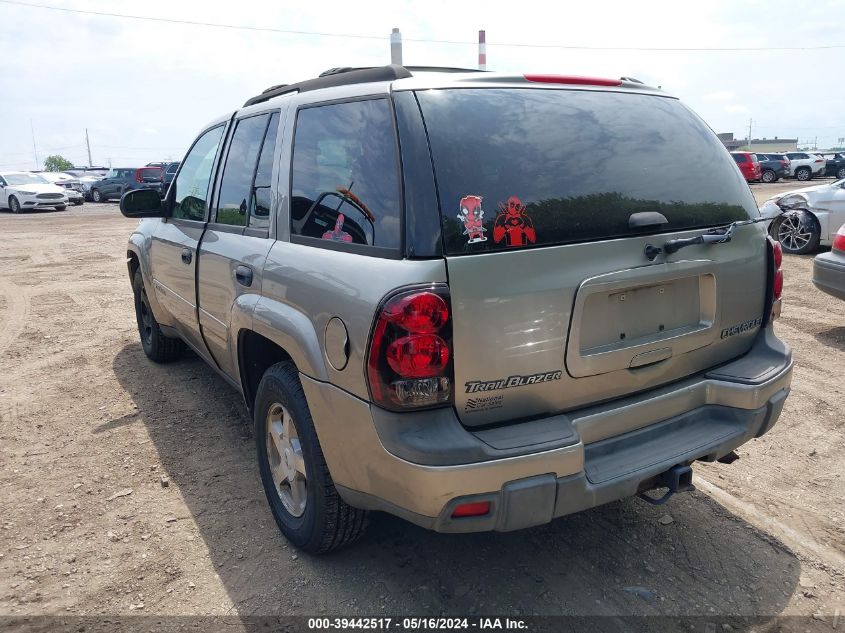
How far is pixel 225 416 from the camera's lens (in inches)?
180

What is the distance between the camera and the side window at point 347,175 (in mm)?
2400

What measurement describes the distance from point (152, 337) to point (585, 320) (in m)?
4.34

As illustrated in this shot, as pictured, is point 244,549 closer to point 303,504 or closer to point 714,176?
point 303,504

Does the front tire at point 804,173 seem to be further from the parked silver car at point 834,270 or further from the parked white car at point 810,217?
the parked silver car at point 834,270

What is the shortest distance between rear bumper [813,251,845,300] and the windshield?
A: 29.2 meters

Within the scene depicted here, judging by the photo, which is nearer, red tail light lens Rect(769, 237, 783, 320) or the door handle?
red tail light lens Rect(769, 237, 783, 320)

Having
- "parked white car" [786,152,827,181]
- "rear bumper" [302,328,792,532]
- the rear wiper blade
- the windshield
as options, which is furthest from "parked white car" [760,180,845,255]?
"parked white car" [786,152,827,181]

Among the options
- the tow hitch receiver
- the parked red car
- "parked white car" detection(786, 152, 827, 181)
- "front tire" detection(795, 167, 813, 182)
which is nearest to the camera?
the tow hitch receiver

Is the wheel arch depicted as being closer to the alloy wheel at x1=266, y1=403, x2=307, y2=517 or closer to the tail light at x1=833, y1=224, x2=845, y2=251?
the alloy wheel at x1=266, y1=403, x2=307, y2=517

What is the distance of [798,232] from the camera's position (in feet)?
34.1

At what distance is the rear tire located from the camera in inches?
220

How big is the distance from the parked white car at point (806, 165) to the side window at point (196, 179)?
38.5m

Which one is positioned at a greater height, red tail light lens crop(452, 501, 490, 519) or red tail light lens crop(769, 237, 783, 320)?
red tail light lens crop(769, 237, 783, 320)

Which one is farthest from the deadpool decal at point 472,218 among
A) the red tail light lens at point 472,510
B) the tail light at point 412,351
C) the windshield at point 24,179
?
the windshield at point 24,179
